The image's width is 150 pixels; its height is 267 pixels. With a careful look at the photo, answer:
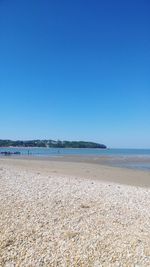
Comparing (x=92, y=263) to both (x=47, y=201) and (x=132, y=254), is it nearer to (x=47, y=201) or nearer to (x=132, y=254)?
(x=132, y=254)

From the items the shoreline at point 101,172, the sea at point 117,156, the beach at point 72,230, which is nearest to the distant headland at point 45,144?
the sea at point 117,156

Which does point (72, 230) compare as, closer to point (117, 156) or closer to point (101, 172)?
point (101, 172)

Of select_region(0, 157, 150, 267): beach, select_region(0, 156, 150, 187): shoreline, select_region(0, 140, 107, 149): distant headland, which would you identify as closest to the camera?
select_region(0, 157, 150, 267): beach

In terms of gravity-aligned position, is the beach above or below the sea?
above

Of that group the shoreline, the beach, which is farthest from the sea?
the beach

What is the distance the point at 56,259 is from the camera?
186 inches

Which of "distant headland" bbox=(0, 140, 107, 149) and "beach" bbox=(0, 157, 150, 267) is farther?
"distant headland" bbox=(0, 140, 107, 149)

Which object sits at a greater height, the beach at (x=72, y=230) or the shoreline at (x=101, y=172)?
the beach at (x=72, y=230)

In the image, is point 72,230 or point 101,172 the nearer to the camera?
point 72,230

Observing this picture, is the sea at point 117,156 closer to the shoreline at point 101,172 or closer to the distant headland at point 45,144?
the shoreline at point 101,172

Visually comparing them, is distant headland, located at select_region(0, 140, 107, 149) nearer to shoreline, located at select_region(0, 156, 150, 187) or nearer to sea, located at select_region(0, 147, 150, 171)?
sea, located at select_region(0, 147, 150, 171)

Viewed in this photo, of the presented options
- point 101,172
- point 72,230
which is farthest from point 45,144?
point 72,230

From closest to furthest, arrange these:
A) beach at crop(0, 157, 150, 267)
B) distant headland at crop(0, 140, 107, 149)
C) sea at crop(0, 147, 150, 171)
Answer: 1. beach at crop(0, 157, 150, 267)
2. sea at crop(0, 147, 150, 171)
3. distant headland at crop(0, 140, 107, 149)

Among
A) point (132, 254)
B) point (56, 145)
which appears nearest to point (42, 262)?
point (132, 254)
